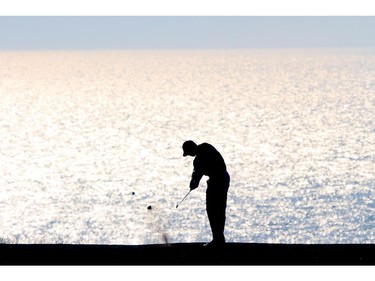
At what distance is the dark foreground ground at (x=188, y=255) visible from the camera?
14.0m

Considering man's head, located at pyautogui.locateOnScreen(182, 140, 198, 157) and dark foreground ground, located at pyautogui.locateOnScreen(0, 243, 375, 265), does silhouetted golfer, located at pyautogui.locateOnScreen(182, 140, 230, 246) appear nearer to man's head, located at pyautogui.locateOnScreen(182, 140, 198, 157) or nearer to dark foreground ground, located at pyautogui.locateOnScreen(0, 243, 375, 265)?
man's head, located at pyautogui.locateOnScreen(182, 140, 198, 157)

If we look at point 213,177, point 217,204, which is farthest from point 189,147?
point 217,204

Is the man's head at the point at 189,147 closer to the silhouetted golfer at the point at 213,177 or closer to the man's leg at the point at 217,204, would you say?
the silhouetted golfer at the point at 213,177

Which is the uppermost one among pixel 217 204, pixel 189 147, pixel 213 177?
pixel 189 147

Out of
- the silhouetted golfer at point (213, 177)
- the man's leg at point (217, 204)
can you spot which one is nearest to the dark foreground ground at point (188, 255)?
the man's leg at point (217, 204)

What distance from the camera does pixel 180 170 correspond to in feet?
223

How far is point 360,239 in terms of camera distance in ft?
145

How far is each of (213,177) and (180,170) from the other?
176ft

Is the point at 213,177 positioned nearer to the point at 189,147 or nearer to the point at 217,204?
the point at 217,204

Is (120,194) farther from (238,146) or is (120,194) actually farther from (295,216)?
(238,146)

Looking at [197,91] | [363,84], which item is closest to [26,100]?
[197,91]

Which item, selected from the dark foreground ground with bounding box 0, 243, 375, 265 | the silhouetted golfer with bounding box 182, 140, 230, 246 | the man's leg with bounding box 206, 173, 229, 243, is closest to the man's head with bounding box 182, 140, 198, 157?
the silhouetted golfer with bounding box 182, 140, 230, 246

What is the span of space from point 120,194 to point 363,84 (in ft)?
433

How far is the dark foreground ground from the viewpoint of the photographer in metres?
14.0
